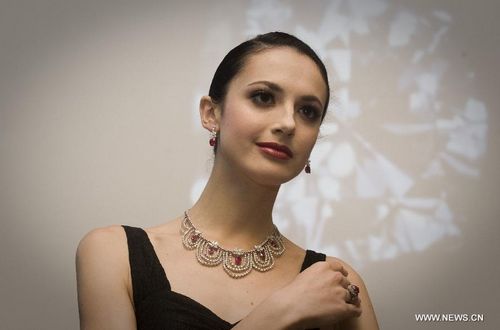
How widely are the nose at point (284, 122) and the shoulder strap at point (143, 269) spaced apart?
407 mm

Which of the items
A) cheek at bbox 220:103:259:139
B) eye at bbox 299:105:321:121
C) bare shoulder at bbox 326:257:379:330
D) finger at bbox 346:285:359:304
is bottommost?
bare shoulder at bbox 326:257:379:330

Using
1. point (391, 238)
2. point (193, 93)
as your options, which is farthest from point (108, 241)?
point (391, 238)

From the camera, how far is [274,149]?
1.71 metres

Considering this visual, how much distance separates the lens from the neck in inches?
70.4

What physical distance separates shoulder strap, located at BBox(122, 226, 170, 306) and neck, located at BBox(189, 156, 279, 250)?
0.16m

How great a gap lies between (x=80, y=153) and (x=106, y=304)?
0.95m

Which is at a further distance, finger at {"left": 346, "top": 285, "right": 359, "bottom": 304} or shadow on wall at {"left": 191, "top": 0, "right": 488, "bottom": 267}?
shadow on wall at {"left": 191, "top": 0, "right": 488, "bottom": 267}

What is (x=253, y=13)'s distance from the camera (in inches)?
103

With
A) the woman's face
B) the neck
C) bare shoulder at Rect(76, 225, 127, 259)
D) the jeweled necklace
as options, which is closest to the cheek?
the woman's face

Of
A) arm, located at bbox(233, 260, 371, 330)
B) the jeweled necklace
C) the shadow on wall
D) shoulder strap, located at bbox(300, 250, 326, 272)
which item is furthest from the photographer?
the shadow on wall

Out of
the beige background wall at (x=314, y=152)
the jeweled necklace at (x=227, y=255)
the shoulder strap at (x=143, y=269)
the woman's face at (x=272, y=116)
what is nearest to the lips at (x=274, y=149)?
the woman's face at (x=272, y=116)

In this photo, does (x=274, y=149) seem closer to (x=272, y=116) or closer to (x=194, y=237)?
(x=272, y=116)

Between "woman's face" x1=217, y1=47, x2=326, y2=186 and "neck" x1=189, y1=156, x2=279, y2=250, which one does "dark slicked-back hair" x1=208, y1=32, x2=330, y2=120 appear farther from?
"neck" x1=189, y1=156, x2=279, y2=250

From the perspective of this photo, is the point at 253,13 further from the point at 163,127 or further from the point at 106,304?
the point at 106,304
